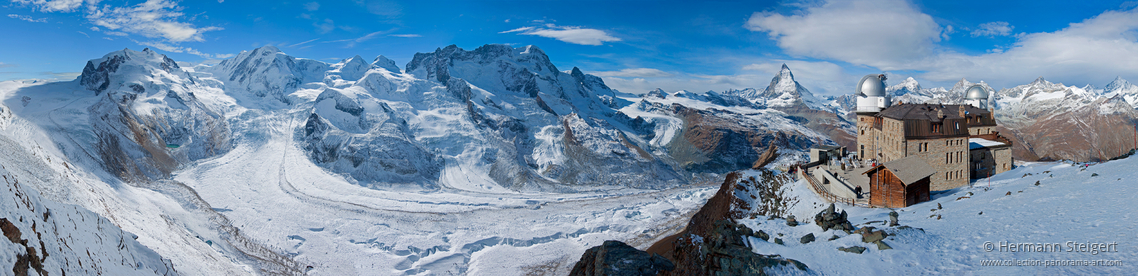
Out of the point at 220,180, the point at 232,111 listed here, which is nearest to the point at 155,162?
the point at 220,180

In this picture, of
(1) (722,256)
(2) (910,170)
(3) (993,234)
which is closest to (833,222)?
(3) (993,234)

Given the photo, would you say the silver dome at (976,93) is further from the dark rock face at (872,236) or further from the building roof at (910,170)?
the dark rock face at (872,236)

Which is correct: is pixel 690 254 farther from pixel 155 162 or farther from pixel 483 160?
pixel 155 162

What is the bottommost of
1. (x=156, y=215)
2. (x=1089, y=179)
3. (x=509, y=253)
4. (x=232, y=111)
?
(x=509, y=253)

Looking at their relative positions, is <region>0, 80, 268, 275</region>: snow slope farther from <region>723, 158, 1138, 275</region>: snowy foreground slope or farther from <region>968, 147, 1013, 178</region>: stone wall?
<region>968, 147, 1013, 178</region>: stone wall

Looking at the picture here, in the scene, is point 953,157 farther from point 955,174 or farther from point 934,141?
point 934,141

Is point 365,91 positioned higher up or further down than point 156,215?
higher up

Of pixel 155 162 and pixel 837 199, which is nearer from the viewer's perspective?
pixel 837 199
